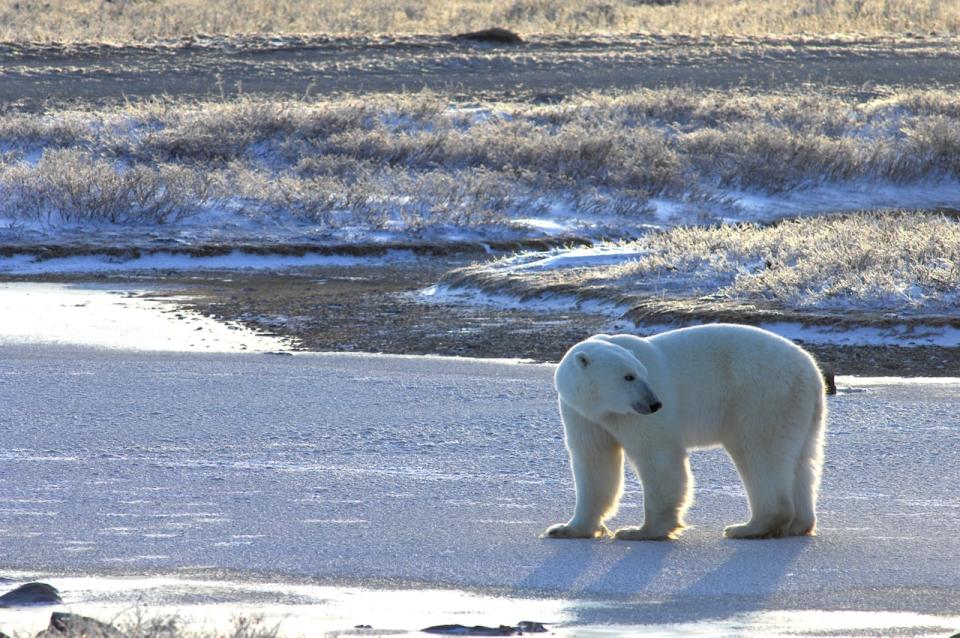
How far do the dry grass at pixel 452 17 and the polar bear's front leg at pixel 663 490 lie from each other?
35720 mm

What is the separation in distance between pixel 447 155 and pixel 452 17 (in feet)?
76.6

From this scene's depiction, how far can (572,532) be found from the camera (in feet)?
21.0

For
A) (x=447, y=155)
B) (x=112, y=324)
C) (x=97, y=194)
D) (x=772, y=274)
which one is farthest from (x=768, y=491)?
(x=447, y=155)

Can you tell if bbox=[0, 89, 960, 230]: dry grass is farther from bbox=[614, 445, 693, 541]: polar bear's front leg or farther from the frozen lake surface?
bbox=[614, 445, 693, 541]: polar bear's front leg

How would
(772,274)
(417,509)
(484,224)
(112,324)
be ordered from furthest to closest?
(484,224), (772,274), (112,324), (417,509)

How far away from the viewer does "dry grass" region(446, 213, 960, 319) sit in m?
13.2

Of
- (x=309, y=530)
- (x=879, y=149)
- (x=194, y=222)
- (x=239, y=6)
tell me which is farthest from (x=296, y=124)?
(x=239, y=6)

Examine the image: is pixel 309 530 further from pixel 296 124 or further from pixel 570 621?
pixel 296 124

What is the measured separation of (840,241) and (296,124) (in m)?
12.8

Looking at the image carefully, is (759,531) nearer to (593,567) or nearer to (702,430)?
(702,430)

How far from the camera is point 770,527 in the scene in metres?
6.35

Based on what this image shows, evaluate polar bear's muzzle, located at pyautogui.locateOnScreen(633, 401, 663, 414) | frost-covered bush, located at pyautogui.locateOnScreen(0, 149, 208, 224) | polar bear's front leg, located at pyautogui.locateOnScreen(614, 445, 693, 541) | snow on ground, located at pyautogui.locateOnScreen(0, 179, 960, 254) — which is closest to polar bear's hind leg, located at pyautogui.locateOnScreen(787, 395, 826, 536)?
polar bear's front leg, located at pyautogui.locateOnScreen(614, 445, 693, 541)

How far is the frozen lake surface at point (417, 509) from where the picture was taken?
5438mm

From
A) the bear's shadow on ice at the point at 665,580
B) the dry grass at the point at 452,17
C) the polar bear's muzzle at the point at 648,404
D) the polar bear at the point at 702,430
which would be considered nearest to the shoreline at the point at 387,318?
the polar bear at the point at 702,430
